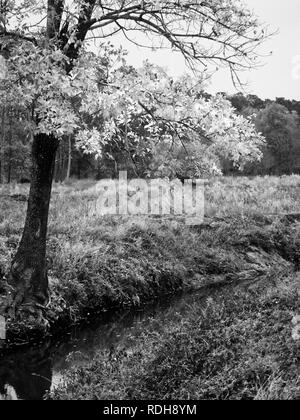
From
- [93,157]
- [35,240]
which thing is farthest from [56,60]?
[93,157]

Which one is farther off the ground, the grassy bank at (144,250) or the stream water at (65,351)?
the grassy bank at (144,250)

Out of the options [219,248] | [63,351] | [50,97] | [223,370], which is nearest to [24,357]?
[63,351]

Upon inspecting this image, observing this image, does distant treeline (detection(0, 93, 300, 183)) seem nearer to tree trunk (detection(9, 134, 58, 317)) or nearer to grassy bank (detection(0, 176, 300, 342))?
grassy bank (detection(0, 176, 300, 342))

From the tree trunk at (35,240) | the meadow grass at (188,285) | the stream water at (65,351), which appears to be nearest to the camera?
the meadow grass at (188,285)

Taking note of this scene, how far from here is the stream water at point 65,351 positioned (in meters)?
7.91

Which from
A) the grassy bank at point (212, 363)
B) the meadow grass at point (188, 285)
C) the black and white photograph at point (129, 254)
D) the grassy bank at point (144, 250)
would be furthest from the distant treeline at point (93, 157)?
the grassy bank at point (212, 363)

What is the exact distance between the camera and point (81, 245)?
41.7 ft

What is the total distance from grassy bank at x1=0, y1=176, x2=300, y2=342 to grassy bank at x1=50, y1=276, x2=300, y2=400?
3302 mm

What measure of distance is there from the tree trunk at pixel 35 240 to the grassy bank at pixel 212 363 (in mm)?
2398

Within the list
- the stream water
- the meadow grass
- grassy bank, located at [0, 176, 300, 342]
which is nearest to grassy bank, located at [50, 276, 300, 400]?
the meadow grass

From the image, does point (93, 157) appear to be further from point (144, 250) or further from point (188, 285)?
point (188, 285)

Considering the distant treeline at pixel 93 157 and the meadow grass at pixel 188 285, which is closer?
the meadow grass at pixel 188 285

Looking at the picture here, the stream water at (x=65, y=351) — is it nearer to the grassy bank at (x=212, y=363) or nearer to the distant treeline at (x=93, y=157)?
the grassy bank at (x=212, y=363)

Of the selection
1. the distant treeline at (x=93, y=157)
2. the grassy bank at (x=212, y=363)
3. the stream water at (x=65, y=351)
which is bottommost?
the stream water at (x=65, y=351)
